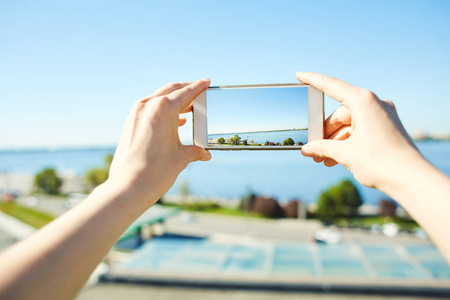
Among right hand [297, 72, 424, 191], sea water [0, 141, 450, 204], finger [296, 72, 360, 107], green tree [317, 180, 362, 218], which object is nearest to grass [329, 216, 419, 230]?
green tree [317, 180, 362, 218]

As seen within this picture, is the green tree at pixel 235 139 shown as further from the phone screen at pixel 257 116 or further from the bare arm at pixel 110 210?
the bare arm at pixel 110 210

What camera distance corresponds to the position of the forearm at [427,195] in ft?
2.96

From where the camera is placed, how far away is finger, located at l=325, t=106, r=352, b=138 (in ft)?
5.00

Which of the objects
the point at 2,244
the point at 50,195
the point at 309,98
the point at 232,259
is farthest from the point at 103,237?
the point at 50,195

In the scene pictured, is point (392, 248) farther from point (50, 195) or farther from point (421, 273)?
point (50, 195)

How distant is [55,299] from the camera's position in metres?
0.75

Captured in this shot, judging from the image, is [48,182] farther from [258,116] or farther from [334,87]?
[334,87]

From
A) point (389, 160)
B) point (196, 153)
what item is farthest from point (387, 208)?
point (389, 160)

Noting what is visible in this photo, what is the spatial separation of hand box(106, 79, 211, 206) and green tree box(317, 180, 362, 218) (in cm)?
2580

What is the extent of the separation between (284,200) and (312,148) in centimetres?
2874

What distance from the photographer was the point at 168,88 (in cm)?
141

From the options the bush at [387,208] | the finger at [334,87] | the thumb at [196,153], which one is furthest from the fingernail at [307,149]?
the bush at [387,208]

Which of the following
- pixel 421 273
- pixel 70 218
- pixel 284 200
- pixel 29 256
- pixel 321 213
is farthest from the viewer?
pixel 284 200

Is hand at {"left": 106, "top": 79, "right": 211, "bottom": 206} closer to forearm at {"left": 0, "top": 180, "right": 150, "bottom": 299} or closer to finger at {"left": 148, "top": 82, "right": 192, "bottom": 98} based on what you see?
finger at {"left": 148, "top": 82, "right": 192, "bottom": 98}
